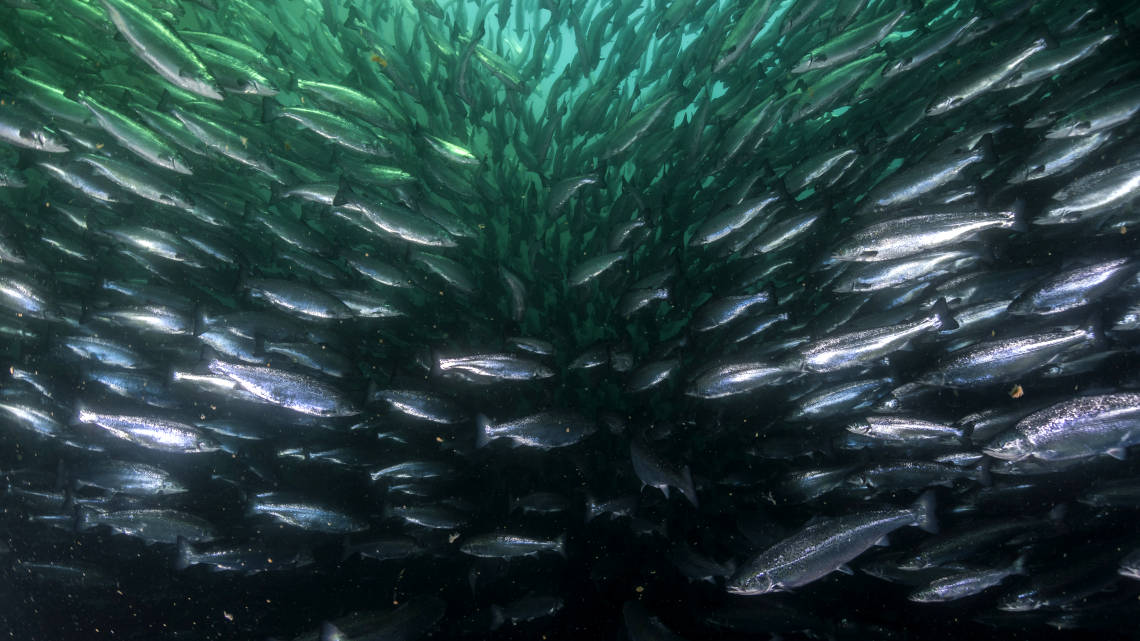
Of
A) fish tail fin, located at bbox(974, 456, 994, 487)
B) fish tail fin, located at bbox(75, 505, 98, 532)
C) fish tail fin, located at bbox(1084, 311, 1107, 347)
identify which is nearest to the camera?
fish tail fin, located at bbox(1084, 311, 1107, 347)

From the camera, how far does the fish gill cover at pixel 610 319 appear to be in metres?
4.47

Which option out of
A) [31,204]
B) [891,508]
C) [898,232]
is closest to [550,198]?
[898,232]

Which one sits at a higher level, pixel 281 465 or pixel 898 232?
pixel 281 465

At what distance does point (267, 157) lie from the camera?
5.34 metres

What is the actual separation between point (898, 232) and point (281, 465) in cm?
853

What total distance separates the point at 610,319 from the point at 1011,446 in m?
4.28

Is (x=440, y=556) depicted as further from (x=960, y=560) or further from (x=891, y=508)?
(x=960, y=560)

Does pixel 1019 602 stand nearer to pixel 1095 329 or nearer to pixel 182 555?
pixel 1095 329

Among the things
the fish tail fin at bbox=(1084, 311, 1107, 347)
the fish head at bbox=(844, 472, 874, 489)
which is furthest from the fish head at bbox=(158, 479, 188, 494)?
the fish tail fin at bbox=(1084, 311, 1107, 347)

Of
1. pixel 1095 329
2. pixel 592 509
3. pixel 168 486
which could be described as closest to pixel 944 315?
pixel 1095 329

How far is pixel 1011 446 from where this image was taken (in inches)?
159

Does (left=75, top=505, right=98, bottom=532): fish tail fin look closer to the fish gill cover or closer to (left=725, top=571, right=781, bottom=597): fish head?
the fish gill cover

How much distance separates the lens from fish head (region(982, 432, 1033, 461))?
4008 millimetres

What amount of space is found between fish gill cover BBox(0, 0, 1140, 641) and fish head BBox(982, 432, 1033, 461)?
232 mm
